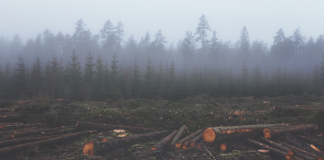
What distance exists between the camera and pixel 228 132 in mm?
4586

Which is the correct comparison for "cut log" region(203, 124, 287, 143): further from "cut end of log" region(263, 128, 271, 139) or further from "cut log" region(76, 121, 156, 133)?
"cut log" region(76, 121, 156, 133)

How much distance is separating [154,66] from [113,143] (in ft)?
78.0

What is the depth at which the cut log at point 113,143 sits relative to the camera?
3855 mm

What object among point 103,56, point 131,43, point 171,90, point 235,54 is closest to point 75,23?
point 103,56


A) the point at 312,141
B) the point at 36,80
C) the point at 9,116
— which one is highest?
the point at 36,80

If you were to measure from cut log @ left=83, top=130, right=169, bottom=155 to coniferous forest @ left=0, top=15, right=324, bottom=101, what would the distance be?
16518mm

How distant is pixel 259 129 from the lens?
5.16 metres

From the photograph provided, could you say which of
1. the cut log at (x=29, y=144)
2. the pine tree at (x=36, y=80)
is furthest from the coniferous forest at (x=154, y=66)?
the cut log at (x=29, y=144)

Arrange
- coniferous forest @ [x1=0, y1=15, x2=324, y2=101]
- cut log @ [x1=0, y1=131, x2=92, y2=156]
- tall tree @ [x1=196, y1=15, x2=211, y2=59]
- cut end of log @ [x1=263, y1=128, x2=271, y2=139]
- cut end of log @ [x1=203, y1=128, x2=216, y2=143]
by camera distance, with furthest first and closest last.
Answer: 1. tall tree @ [x1=196, y1=15, x2=211, y2=59]
2. coniferous forest @ [x1=0, y1=15, x2=324, y2=101]
3. cut end of log @ [x1=263, y1=128, x2=271, y2=139]
4. cut end of log @ [x1=203, y1=128, x2=216, y2=143]
5. cut log @ [x1=0, y1=131, x2=92, y2=156]

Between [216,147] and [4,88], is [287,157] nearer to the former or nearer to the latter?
[216,147]

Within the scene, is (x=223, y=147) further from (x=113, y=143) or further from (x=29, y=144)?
(x=29, y=144)

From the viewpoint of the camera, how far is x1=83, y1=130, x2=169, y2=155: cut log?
3.86 meters

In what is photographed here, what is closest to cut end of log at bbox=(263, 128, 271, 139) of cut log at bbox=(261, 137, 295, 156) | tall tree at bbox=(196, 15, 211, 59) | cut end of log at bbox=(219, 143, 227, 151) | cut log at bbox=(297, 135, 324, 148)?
cut log at bbox=(261, 137, 295, 156)

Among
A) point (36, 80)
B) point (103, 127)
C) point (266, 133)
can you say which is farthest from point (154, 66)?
point (266, 133)
